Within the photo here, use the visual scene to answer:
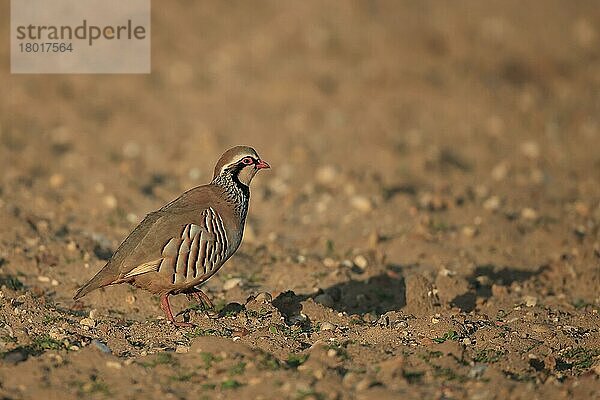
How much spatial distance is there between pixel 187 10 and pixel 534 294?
33.9ft

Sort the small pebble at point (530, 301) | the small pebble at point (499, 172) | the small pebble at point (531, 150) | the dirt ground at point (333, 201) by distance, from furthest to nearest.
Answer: the small pebble at point (531, 150)
the small pebble at point (499, 172)
the small pebble at point (530, 301)
the dirt ground at point (333, 201)

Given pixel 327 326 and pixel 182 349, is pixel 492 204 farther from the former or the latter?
pixel 182 349

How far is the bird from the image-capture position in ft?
22.3

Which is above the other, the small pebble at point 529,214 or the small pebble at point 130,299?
the small pebble at point 529,214

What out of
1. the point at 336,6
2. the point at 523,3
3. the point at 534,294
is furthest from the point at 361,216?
the point at 523,3

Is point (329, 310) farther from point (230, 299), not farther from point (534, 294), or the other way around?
point (534, 294)

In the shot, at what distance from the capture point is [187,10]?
17.1 m

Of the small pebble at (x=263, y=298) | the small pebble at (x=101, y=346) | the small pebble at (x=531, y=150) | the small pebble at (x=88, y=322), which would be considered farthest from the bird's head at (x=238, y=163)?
the small pebble at (x=531, y=150)

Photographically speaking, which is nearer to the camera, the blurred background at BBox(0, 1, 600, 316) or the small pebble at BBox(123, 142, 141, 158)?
the blurred background at BBox(0, 1, 600, 316)

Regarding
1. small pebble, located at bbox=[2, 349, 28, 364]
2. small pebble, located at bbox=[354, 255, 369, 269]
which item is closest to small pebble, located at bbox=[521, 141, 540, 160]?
small pebble, located at bbox=[354, 255, 369, 269]

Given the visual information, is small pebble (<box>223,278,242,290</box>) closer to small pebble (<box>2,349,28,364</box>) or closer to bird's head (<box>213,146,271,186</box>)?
bird's head (<box>213,146,271,186</box>)

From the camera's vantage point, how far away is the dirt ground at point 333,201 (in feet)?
19.7

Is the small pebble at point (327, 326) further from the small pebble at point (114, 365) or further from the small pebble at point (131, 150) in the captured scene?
the small pebble at point (131, 150)

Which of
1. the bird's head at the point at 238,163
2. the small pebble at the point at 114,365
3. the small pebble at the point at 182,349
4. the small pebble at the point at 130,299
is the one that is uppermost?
the bird's head at the point at 238,163
